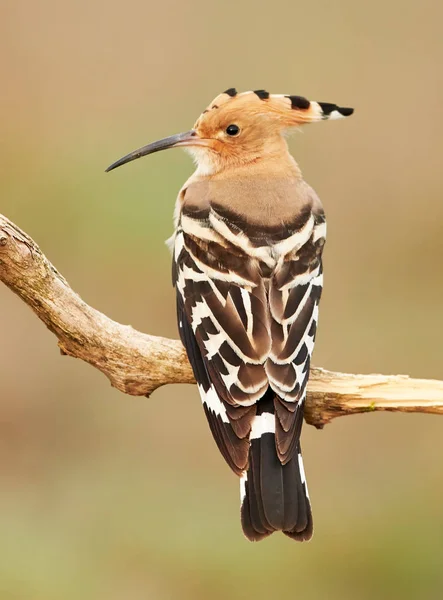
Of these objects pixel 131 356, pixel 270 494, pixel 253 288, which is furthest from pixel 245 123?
pixel 270 494

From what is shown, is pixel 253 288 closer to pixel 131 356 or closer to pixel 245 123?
pixel 131 356

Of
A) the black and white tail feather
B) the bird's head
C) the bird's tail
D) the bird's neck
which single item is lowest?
the bird's tail

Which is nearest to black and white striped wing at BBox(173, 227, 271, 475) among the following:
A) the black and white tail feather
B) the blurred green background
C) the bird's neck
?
the black and white tail feather

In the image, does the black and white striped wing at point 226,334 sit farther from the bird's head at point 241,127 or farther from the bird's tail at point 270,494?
the bird's head at point 241,127

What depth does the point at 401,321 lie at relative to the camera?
15.2ft

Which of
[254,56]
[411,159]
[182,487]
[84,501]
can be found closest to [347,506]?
[182,487]

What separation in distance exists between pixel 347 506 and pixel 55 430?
101cm

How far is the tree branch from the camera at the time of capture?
210 cm

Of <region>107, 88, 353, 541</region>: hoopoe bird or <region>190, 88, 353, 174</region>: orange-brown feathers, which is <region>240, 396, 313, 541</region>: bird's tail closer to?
<region>107, 88, 353, 541</region>: hoopoe bird

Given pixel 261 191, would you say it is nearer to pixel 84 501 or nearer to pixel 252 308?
pixel 252 308

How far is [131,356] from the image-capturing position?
7.27 ft

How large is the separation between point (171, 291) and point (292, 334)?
231cm

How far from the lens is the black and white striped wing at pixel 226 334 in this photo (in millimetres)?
2070

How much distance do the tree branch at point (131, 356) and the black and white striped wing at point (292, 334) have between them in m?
0.10
